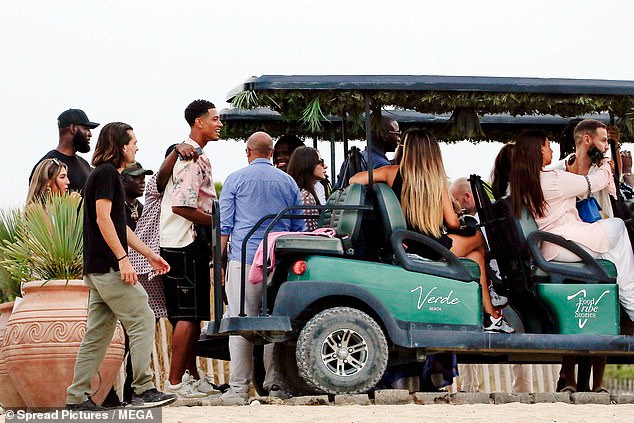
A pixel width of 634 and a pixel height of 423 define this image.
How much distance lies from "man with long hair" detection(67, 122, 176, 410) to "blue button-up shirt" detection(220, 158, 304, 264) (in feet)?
4.39

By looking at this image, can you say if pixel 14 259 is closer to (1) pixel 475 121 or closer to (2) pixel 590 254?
(1) pixel 475 121

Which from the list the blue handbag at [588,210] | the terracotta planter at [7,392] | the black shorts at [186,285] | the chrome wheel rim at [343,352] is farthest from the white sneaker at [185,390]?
the blue handbag at [588,210]

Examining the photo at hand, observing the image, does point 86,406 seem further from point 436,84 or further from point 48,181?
point 436,84

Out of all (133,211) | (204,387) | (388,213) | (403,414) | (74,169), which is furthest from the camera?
(74,169)

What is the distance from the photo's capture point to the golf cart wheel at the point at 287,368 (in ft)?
31.0

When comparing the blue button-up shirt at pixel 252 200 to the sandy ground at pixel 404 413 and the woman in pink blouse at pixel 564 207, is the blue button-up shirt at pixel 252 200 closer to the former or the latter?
the sandy ground at pixel 404 413

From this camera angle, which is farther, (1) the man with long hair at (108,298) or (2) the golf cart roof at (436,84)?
(2) the golf cart roof at (436,84)

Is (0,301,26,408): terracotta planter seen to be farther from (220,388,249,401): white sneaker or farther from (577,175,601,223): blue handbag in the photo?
(577,175,601,223): blue handbag

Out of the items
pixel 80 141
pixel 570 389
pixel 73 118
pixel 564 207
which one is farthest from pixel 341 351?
pixel 73 118

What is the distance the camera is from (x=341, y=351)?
8945mm

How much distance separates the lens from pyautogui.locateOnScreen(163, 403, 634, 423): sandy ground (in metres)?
7.85

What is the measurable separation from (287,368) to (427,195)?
4.98ft

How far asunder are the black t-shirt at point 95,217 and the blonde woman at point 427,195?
1.77 m

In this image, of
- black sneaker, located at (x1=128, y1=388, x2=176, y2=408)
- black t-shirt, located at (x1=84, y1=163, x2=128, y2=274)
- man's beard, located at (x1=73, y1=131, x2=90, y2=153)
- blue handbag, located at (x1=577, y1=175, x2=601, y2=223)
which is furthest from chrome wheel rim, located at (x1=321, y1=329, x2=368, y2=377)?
man's beard, located at (x1=73, y1=131, x2=90, y2=153)
